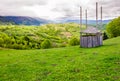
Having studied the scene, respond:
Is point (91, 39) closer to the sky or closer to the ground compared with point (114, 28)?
closer to the ground

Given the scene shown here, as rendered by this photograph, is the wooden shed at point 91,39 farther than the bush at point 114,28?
No

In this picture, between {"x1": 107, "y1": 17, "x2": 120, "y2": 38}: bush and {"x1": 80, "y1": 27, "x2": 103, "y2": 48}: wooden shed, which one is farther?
{"x1": 107, "y1": 17, "x2": 120, "y2": 38}: bush

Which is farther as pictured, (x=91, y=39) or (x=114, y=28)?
(x=114, y=28)

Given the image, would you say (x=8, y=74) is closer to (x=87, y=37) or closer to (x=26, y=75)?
(x=26, y=75)

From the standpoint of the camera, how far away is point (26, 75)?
22.1m

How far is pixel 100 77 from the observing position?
762 inches

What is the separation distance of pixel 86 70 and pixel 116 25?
72.4m

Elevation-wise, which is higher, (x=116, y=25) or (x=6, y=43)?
(x=116, y=25)

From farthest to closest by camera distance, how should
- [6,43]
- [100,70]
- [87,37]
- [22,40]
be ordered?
[22,40]
[6,43]
[87,37]
[100,70]

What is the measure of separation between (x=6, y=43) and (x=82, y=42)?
90943 millimetres

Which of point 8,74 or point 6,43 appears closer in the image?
point 8,74

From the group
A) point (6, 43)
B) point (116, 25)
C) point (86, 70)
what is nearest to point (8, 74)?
point (86, 70)

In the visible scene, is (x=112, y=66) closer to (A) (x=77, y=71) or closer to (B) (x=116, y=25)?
(A) (x=77, y=71)

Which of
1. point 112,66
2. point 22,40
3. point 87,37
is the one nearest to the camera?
point 112,66
